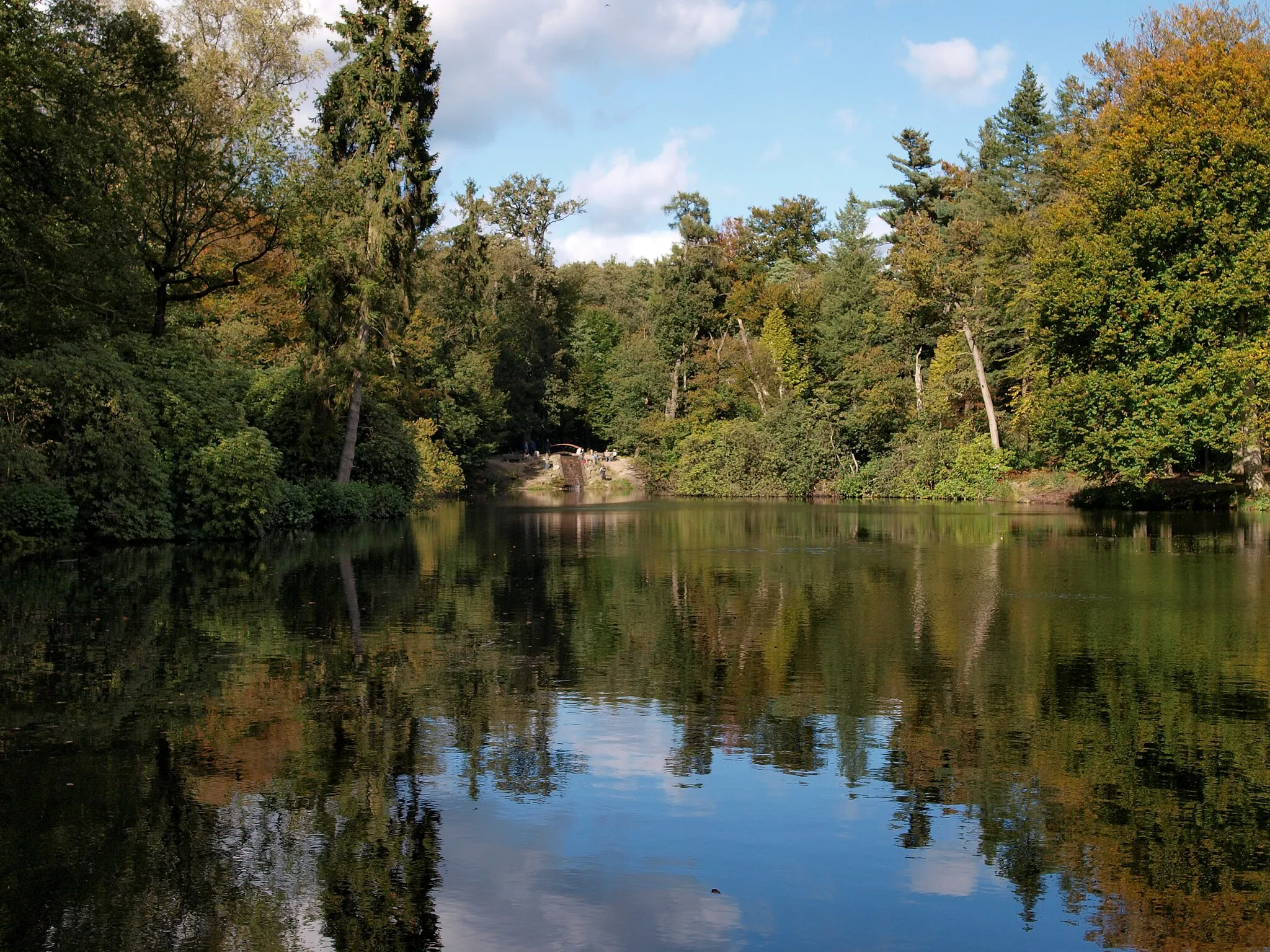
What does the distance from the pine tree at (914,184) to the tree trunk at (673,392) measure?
15.1 metres

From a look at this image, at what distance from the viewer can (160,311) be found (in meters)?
29.0

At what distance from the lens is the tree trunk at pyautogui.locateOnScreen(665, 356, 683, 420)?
229ft

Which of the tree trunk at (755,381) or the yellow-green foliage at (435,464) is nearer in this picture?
the yellow-green foliage at (435,464)

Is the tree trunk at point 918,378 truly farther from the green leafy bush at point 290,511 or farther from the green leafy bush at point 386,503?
the green leafy bush at point 290,511

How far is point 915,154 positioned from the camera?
215 ft

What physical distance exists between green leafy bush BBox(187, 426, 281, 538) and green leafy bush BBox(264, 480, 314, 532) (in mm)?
2059

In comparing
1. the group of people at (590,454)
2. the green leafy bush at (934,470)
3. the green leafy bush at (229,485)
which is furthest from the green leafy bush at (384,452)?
the group of people at (590,454)

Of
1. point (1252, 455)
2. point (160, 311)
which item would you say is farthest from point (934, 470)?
point (160, 311)

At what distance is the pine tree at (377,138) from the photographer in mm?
34500

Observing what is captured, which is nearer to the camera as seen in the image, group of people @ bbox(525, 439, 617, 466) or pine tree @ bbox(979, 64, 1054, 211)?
pine tree @ bbox(979, 64, 1054, 211)

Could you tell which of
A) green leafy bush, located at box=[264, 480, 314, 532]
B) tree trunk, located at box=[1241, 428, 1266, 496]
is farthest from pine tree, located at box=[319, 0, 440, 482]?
tree trunk, located at box=[1241, 428, 1266, 496]

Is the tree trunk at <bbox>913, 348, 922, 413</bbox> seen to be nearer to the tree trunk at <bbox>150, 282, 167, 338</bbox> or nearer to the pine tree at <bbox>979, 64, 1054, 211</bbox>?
the pine tree at <bbox>979, 64, 1054, 211</bbox>

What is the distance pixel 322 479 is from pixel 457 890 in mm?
29246

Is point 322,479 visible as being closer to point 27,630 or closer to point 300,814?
point 27,630
